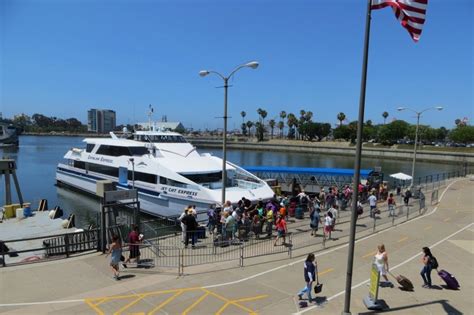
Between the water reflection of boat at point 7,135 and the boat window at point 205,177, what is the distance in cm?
11815

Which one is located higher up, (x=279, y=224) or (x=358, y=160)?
(x=358, y=160)

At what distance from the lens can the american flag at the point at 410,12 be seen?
26.3 feet

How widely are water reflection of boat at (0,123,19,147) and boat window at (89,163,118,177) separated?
344 ft

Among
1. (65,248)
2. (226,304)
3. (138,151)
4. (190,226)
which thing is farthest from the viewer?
(138,151)

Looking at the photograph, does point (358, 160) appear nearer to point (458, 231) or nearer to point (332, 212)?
point (332, 212)

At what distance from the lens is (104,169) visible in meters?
32.0

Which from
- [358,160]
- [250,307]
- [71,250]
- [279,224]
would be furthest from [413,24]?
[71,250]

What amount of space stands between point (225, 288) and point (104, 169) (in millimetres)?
24547

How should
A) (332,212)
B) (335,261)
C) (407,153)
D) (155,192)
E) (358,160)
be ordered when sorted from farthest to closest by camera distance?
(407,153), (155,192), (332,212), (335,261), (358,160)

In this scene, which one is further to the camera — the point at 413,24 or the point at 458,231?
the point at 458,231

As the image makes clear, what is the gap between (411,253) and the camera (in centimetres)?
1423

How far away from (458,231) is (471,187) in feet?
69.4

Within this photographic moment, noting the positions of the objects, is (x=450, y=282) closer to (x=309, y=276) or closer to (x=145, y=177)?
(x=309, y=276)

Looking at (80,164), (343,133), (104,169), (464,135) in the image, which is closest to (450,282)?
(104,169)
